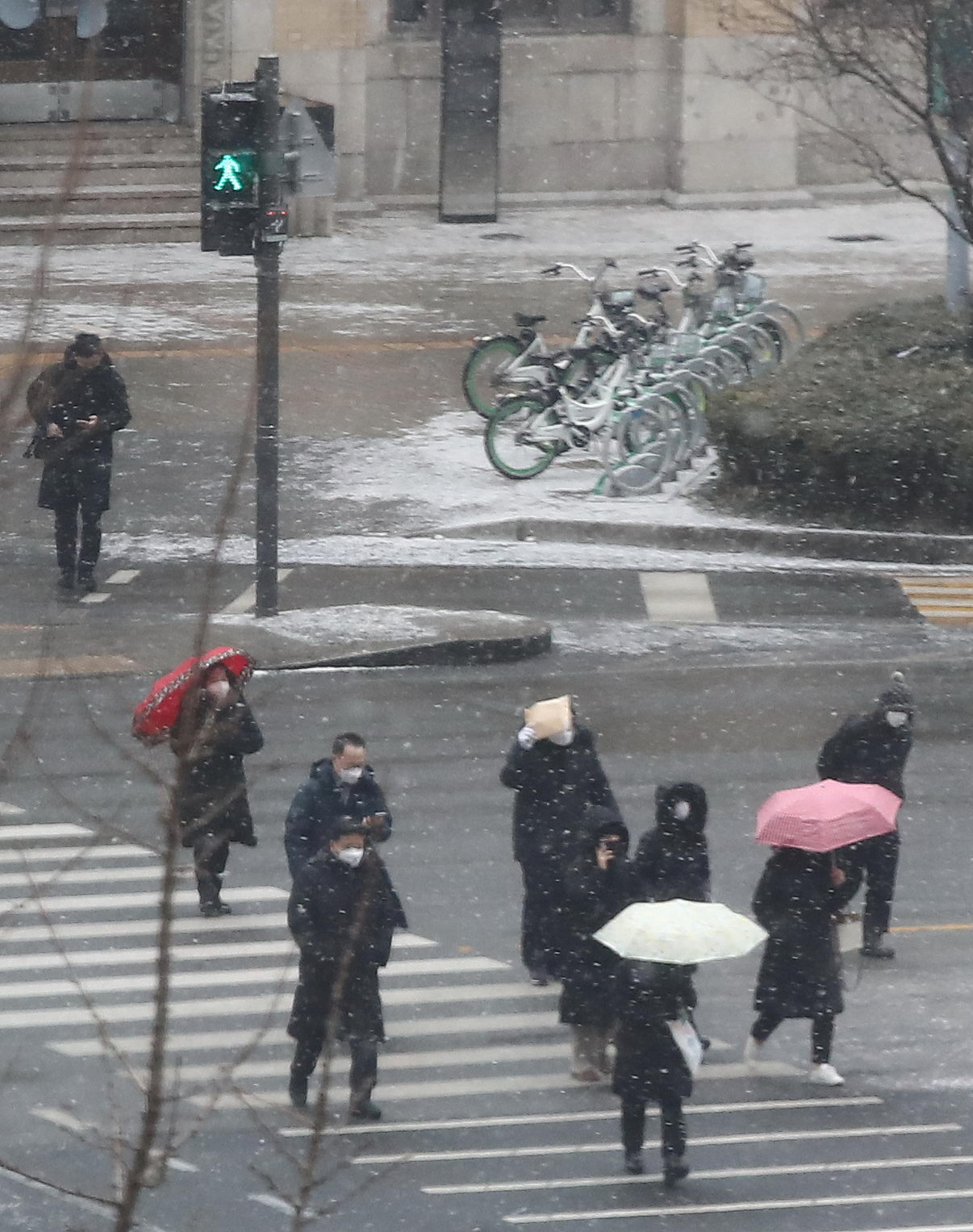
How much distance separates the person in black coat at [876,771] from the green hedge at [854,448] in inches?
302

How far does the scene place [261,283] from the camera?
15.1 metres

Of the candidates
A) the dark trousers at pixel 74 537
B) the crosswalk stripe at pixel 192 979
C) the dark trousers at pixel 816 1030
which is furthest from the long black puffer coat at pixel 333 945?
the dark trousers at pixel 74 537

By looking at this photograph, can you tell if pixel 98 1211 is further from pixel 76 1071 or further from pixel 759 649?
pixel 759 649

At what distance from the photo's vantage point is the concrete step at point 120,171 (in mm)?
29859

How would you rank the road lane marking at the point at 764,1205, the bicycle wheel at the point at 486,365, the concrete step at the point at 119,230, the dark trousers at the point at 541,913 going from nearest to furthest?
the road lane marking at the point at 764,1205
the dark trousers at the point at 541,913
the bicycle wheel at the point at 486,365
the concrete step at the point at 119,230

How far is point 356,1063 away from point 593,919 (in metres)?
0.99

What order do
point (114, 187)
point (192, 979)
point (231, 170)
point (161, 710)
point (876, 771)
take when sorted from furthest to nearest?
point (114, 187)
point (231, 170)
point (876, 771)
point (161, 710)
point (192, 979)

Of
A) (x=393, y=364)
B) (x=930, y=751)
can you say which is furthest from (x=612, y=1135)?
(x=393, y=364)

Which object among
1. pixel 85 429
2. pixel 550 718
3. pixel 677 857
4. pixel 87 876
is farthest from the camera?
pixel 85 429

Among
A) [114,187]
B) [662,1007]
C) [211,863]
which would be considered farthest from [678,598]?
[114,187]

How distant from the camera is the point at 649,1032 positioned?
26.8ft

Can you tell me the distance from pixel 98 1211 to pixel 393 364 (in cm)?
1615

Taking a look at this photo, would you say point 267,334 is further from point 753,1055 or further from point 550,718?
point 753,1055

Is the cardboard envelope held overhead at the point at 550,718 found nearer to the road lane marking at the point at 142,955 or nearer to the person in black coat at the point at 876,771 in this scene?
the road lane marking at the point at 142,955
